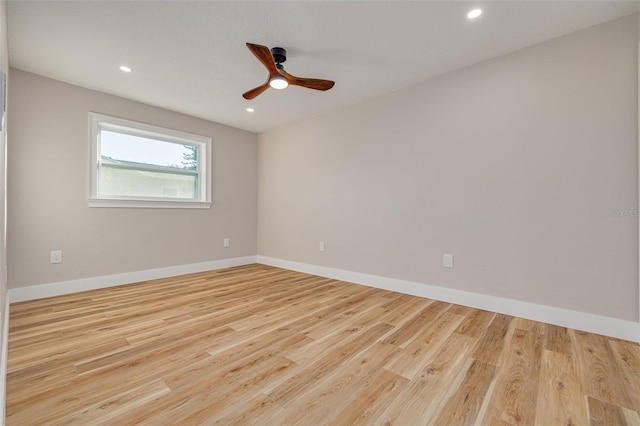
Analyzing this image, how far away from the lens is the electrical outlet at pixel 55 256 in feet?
9.18

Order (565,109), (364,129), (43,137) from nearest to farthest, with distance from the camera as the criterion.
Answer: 1. (565,109)
2. (43,137)
3. (364,129)

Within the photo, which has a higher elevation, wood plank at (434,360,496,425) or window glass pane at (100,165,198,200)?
window glass pane at (100,165,198,200)

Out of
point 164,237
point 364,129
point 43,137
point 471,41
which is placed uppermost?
point 471,41

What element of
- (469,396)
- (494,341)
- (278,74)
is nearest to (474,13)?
(278,74)

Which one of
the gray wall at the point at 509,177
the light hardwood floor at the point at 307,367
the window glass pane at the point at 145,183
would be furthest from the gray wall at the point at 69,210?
the gray wall at the point at 509,177

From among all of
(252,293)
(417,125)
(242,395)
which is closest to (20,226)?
(252,293)

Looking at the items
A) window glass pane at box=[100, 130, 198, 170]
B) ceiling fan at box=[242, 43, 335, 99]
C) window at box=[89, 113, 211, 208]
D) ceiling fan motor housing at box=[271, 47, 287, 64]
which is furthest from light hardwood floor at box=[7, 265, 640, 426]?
ceiling fan motor housing at box=[271, 47, 287, 64]

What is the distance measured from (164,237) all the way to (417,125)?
3447mm

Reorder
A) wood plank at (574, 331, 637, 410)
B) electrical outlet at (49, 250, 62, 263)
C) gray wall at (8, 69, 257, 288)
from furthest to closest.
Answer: electrical outlet at (49, 250, 62, 263) < gray wall at (8, 69, 257, 288) < wood plank at (574, 331, 637, 410)

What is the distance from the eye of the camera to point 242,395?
1284 mm

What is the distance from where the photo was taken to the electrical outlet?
2.80m

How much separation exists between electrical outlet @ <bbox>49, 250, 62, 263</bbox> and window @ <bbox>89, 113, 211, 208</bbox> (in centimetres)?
57

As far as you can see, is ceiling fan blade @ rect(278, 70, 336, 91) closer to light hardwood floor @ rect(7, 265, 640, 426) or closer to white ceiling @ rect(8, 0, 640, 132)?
white ceiling @ rect(8, 0, 640, 132)

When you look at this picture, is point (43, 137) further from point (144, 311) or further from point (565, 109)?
point (565, 109)
